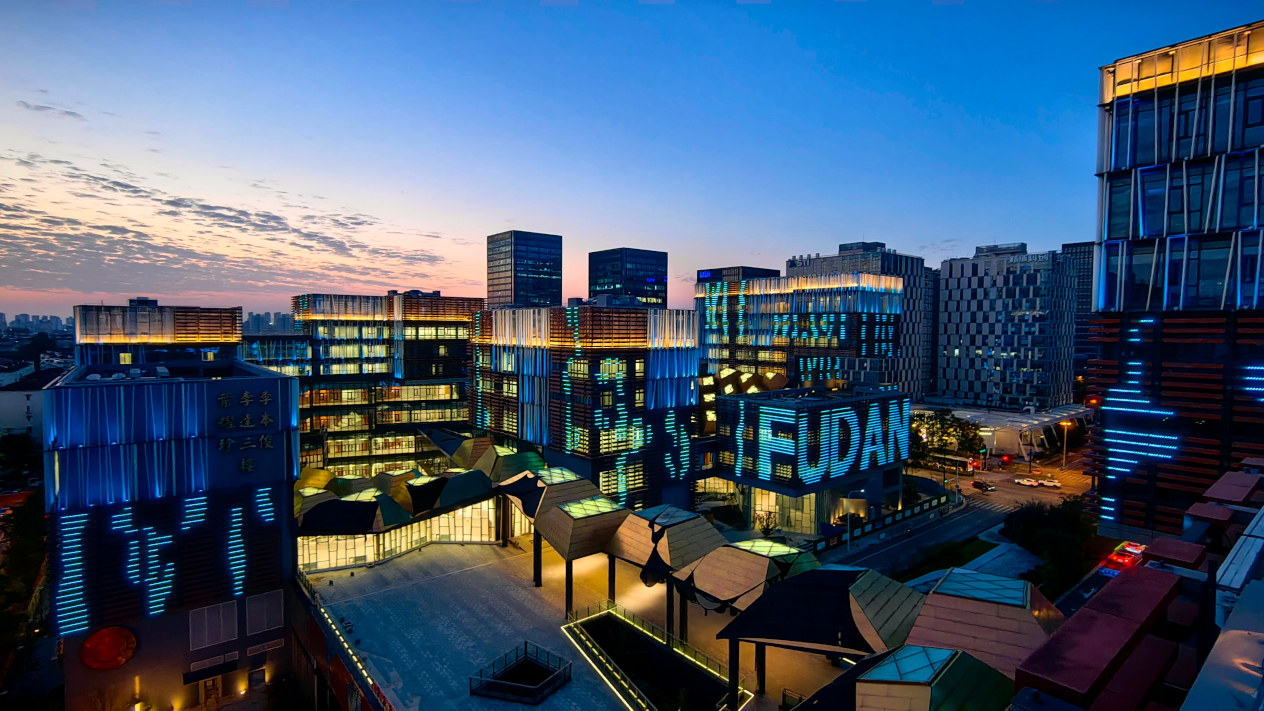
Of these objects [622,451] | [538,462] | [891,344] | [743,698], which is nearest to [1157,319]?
[743,698]

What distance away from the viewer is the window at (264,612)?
1561 inches

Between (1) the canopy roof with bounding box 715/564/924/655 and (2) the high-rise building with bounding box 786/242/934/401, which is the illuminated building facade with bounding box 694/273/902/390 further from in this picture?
(1) the canopy roof with bounding box 715/564/924/655

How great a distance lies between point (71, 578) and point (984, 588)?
154 ft

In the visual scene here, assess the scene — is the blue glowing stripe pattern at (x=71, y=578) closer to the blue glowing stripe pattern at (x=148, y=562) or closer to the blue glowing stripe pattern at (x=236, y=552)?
the blue glowing stripe pattern at (x=148, y=562)

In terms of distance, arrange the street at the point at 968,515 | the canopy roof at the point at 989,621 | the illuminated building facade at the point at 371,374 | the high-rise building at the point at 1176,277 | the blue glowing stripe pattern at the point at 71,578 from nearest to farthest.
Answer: the canopy roof at the point at 989,621
the blue glowing stripe pattern at the point at 71,578
the high-rise building at the point at 1176,277
the street at the point at 968,515
the illuminated building facade at the point at 371,374

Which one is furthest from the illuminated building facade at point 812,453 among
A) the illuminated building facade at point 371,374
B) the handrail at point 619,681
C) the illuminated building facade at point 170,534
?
the illuminated building facade at point 371,374

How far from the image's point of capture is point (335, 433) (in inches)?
3337

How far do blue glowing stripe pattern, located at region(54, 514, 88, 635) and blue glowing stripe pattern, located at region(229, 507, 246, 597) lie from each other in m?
7.02

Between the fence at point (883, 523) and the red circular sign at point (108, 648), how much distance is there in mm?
48541

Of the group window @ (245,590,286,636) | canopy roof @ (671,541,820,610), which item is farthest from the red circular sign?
canopy roof @ (671,541,820,610)

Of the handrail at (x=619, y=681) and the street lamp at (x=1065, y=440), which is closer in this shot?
the handrail at (x=619, y=681)

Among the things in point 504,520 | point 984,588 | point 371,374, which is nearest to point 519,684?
point 984,588

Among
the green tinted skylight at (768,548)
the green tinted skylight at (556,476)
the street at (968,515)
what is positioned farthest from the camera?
the street at (968,515)

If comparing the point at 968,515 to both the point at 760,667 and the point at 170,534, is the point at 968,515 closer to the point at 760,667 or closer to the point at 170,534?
the point at 760,667
